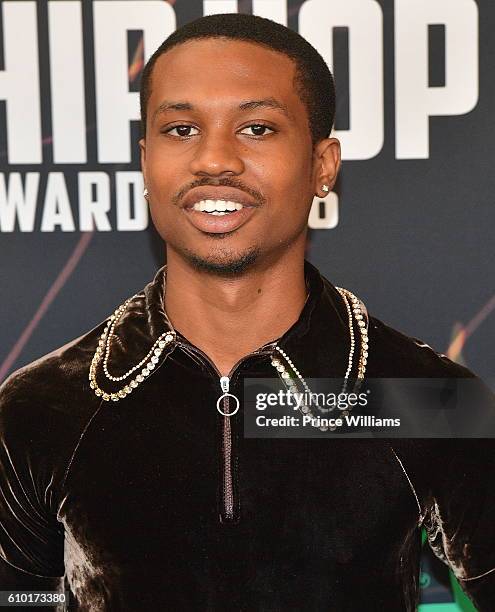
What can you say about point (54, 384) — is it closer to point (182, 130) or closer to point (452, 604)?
point (182, 130)

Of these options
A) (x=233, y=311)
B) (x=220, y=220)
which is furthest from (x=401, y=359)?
(x=220, y=220)

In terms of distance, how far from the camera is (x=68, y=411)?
139cm

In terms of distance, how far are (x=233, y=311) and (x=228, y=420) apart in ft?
0.58

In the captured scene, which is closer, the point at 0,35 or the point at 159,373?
the point at 159,373

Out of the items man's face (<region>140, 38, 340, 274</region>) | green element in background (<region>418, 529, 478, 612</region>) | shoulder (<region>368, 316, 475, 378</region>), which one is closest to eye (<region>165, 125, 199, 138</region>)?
man's face (<region>140, 38, 340, 274</region>)

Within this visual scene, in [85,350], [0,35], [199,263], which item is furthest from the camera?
[0,35]

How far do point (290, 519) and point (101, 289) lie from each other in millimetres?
653

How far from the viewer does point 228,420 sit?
4.38 feet

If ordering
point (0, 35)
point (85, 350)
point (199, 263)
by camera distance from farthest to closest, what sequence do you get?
point (0, 35), point (85, 350), point (199, 263)

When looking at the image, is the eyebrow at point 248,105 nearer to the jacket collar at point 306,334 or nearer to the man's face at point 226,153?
the man's face at point 226,153

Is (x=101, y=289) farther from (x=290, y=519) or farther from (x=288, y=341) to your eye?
(x=290, y=519)

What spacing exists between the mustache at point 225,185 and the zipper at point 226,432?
0.24 m

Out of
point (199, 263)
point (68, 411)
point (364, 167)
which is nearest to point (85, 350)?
point (68, 411)

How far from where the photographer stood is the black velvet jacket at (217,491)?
1.33 meters
